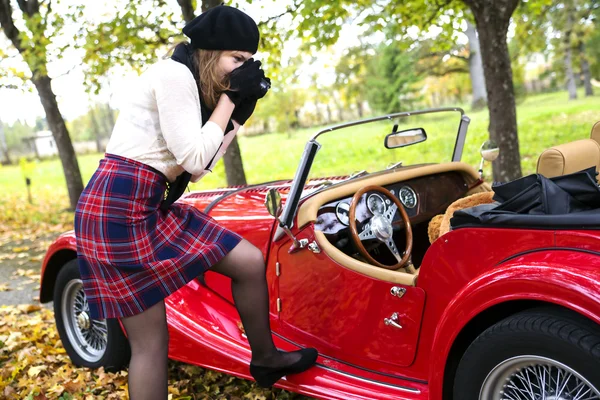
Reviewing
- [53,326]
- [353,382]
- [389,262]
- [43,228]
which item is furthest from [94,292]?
[43,228]

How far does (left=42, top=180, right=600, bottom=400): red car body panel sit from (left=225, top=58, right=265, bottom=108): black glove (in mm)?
774

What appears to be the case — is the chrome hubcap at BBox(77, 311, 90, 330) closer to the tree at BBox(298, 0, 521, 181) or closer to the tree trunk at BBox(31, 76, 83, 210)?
the tree at BBox(298, 0, 521, 181)

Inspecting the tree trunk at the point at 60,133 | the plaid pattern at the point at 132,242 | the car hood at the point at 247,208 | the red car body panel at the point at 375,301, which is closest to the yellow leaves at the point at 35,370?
the red car body panel at the point at 375,301

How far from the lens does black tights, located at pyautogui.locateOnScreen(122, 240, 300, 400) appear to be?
215cm

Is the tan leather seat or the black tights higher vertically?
the tan leather seat

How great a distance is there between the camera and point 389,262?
280cm

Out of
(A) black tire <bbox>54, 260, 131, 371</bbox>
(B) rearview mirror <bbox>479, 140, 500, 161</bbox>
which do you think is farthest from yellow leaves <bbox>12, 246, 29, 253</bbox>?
(B) rearview mirror <bbox>479, 140, 500, 161</bbox>

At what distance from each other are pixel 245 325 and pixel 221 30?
1.27 metres

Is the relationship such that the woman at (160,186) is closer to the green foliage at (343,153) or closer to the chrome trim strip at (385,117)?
the chrome trim strip at (385,117)

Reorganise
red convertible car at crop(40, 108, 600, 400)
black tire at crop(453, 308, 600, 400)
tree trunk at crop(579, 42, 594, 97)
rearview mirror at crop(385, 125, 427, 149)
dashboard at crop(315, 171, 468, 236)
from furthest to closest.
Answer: tree trunk at crop(579, 42, 594, 97) < rearview mirror at crop(385, 125, 427, 149) < dashboard at crop(315, 171, 468, 236) < red convertible car at crop(40, 108, 600, 400) < black tire at crop(453, 308, 600, 400)

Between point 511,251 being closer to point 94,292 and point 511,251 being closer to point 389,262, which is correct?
point 389,262

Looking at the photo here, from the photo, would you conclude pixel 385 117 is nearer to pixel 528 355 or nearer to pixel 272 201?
pixel 272 201

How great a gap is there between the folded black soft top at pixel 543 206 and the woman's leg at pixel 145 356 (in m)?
1.25

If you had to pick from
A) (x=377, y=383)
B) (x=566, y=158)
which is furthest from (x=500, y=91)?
(x=377, y=383)
